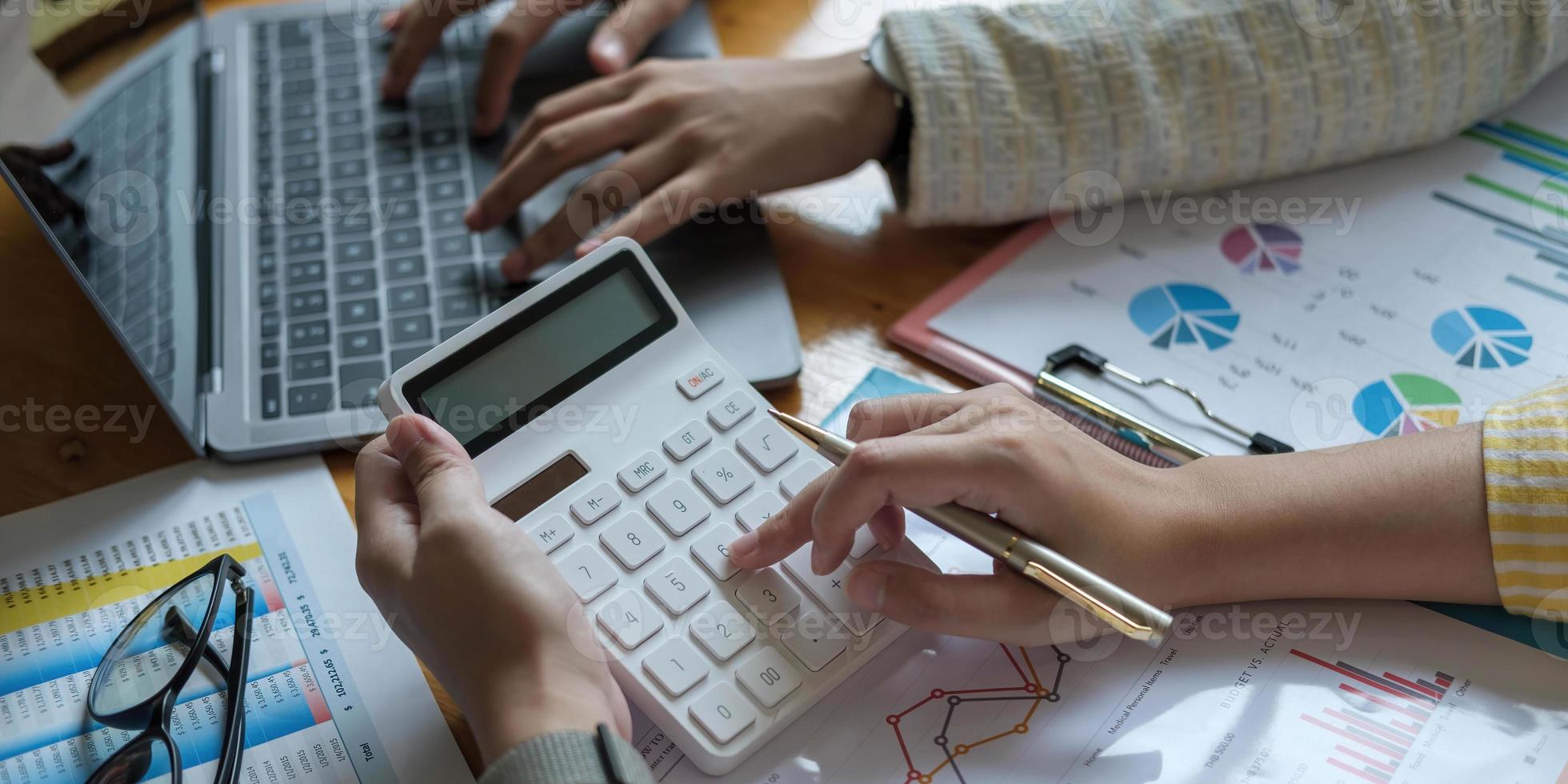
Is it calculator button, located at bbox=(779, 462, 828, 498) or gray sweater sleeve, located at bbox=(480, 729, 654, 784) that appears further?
calculator button, located at bbox=(779, 462, 828, 498)

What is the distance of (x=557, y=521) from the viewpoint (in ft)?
1.54

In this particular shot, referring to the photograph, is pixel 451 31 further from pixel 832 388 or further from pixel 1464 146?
pixel 1464 146

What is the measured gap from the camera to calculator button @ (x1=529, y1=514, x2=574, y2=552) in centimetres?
46

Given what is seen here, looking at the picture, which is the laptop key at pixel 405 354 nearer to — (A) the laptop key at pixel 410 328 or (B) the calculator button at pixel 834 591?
(A) the laptop key at pixel 410 328

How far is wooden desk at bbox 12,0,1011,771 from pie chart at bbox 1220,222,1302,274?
0.45ft

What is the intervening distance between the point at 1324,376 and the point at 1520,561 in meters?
0.14

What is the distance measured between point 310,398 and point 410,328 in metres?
0.07

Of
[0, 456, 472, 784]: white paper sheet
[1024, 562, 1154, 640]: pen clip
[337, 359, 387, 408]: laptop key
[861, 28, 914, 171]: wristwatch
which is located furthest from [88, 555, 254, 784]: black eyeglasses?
[861, 28, 914, 171]: wristwatch

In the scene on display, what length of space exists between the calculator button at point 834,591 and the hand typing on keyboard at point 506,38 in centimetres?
43

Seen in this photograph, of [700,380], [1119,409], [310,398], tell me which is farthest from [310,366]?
[1119,409]

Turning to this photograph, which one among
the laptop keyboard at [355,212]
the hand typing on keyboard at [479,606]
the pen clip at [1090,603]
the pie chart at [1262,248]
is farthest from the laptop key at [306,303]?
the pie chart at [1262,248]

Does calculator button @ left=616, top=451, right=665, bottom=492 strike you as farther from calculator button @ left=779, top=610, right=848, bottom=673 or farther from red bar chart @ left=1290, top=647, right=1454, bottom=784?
red bar chart @ left=1290, top=647, right=1454, bottom=784

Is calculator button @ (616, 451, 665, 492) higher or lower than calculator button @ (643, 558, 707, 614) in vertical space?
higher

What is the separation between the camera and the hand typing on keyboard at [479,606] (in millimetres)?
396
